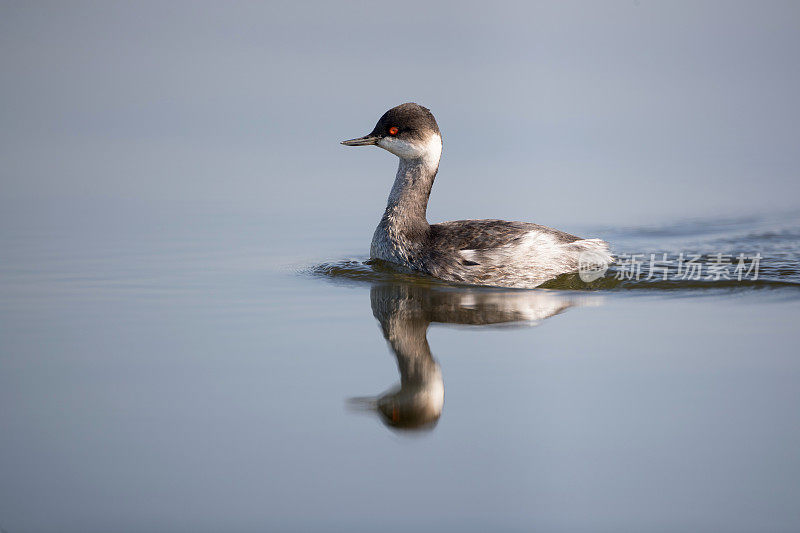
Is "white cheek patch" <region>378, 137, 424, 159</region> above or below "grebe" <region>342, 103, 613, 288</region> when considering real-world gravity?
above

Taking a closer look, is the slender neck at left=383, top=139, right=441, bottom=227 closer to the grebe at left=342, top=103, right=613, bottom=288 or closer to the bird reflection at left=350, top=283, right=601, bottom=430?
the grebe at left=342, top=103, right=613, bottom=288

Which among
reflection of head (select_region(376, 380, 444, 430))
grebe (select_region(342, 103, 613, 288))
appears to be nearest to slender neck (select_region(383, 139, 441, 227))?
grebe (select_region(342, 103, 613, 288))

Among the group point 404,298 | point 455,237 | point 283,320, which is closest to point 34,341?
point 283,320

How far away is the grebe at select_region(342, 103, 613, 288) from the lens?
26.0ft

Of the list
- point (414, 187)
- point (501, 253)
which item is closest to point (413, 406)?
point (501, 253)

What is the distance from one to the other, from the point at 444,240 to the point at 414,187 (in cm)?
89

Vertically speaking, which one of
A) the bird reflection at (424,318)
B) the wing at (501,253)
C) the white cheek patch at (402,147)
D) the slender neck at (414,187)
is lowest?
the bird reflection at (424,318)

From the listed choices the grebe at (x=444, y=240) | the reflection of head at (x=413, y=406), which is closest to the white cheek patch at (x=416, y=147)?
the grebe at (x=444, y=240)

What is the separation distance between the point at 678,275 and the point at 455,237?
6.43 ft

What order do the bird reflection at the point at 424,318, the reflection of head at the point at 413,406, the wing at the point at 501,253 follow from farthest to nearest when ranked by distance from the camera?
1. the wing at the point at 501,253
2. the bird reflection at the point at 424,318
3. the reflection of head at the point at 413,406

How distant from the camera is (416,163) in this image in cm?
884

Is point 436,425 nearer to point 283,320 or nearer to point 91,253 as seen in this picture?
point 283,320

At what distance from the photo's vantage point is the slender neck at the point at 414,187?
8.66 metres

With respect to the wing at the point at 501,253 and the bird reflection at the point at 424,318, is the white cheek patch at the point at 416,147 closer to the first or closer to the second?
the wing at the point at 501,253
